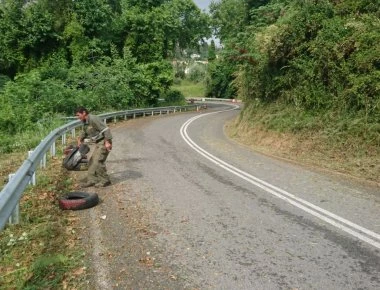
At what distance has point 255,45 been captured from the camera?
18.7m

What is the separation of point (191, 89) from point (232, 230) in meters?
69.3

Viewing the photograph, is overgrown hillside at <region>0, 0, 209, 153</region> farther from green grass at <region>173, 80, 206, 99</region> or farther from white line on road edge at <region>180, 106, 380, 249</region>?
green grass at <region>173, 80, 206, 99</region>

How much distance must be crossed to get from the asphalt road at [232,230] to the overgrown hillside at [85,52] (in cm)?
1539

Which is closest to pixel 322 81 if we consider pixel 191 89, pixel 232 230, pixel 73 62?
pixel 232 230

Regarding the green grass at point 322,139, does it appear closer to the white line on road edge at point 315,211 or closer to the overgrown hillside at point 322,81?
the overgrown hillside at point 322,81

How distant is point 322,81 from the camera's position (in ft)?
48.5

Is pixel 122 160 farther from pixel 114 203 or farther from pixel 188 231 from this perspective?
pixel 188 231

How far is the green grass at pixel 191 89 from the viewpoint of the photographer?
6973 cm

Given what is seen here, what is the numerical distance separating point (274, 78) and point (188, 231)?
12.8m

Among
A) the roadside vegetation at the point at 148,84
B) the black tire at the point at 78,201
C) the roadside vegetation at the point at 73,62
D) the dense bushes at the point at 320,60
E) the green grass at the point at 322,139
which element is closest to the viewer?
the roadside vegetation at the point at 148,84

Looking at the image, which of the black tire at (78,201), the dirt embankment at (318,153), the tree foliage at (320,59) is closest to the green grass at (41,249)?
the black tire at (78,201)

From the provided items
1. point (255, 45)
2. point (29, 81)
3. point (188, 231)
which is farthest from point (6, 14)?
point (188, 231)

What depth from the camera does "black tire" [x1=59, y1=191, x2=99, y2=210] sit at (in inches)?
283

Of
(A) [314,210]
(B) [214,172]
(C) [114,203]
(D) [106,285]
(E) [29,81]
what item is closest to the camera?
(D) [106,285]
